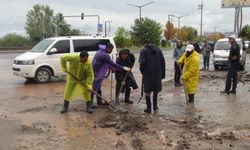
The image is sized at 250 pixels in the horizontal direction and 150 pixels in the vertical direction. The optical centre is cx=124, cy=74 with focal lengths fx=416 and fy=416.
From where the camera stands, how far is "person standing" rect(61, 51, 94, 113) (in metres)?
9.44

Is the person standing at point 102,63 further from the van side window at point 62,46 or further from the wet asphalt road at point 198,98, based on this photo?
the van side window at point 62,46

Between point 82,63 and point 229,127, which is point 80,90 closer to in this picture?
point 82,63

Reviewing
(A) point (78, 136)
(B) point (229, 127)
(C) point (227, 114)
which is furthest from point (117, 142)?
(C) point (227, 114)

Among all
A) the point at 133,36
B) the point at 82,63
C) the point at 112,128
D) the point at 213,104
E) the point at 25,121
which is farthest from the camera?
the point at 133,36

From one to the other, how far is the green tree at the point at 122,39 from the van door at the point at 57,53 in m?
41.8

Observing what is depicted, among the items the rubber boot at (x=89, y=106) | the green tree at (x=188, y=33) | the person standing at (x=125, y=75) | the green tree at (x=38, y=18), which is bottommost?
the rubber boot at (x=89, y=106)

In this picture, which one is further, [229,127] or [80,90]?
[80,90]

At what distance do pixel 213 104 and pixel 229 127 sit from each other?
2783 millimetres

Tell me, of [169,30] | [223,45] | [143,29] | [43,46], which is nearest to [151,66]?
[43,46]

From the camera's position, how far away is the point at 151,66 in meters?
9.53

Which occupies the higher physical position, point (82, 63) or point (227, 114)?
point (82, 63)

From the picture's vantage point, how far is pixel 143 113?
9.59 meters

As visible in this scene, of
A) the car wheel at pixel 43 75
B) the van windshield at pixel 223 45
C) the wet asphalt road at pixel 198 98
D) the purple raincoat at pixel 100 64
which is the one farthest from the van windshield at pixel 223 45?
the purple raincoat at pixel 100 64

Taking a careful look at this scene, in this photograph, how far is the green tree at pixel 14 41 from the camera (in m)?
69.4
